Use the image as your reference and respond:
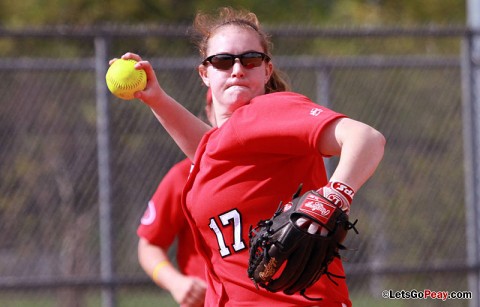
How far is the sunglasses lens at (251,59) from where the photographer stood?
3.48 m

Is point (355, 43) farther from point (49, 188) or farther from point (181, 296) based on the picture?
point (181, 296)

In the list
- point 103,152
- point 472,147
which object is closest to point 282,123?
point 103,152

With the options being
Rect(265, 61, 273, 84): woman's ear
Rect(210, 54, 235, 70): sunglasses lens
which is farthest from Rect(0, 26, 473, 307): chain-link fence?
Rect(210, 54, 235, 70): sunglasses lens

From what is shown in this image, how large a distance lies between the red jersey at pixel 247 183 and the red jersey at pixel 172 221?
4.59 feet

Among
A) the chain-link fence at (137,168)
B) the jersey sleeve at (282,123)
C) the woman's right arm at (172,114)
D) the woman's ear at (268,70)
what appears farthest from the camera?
→ the chain-link fence at (137,168)

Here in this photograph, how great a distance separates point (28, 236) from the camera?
7.30 m

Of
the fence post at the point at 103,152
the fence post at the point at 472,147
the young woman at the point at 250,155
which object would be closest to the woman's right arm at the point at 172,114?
the young woman at the point at 250,155

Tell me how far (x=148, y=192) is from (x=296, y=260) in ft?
15.4

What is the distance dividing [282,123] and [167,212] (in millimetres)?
2099

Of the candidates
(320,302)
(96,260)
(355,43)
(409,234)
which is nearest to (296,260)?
(320,302)

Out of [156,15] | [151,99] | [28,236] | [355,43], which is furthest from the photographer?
[156,15]

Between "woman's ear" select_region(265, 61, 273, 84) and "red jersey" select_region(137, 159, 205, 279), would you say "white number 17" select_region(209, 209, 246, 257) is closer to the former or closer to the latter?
"woman's ear" select_region(265, 61, 273, 84)

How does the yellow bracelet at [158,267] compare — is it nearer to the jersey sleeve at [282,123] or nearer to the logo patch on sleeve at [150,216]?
the logo patch on sleeve at [150,216]

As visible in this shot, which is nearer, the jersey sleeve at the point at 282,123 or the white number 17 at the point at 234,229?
the jersey sleeve at the point at 282,123
